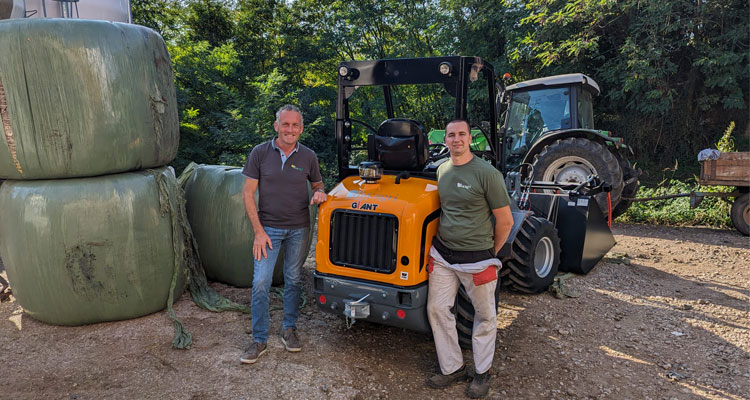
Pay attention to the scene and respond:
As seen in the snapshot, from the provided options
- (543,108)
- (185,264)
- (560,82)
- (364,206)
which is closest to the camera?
(364,206)

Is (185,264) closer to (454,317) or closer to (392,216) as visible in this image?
(392,216)

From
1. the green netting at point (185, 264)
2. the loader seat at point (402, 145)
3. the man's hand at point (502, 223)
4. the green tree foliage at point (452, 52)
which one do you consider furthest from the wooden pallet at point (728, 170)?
the green netting at point (185, 264)

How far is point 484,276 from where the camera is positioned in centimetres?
321

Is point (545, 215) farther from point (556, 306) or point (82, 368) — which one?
point (82, 368)

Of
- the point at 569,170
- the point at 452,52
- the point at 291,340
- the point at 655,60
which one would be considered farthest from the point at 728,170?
the point at 452,52

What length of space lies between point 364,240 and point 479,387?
1248mm

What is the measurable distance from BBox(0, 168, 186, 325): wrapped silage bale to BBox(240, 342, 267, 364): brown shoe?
1208mm

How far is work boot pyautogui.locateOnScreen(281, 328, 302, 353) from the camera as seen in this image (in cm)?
381

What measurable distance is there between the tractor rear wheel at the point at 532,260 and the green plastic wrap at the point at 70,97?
11.7 ft

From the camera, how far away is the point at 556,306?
488cm

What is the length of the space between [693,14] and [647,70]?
1562 mm

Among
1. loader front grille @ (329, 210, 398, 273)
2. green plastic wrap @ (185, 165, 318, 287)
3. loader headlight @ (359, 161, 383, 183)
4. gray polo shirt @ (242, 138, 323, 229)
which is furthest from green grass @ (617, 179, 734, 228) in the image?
gray polo shirt @ (242, 138, 323, 229)

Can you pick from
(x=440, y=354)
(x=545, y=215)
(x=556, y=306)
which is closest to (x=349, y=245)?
(x=440, y=354)

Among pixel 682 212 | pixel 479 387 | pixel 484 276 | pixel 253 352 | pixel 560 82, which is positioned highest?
pixel 560 82
